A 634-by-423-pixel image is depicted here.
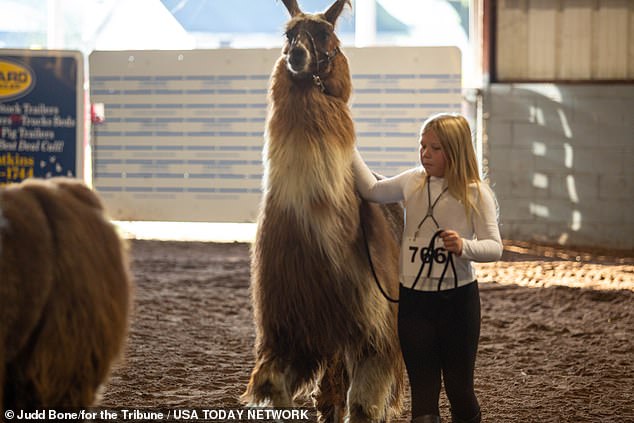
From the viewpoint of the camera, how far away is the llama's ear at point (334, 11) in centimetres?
331

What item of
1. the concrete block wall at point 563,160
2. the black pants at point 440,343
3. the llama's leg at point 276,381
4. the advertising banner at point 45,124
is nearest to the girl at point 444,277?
the black pants at point 440,343

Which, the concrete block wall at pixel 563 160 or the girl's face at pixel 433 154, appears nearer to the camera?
the girl's face at pixel 433 154

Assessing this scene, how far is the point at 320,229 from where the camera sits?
299 centimetres

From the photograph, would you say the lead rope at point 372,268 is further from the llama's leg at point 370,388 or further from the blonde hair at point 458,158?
the blonde hair at point 458,158

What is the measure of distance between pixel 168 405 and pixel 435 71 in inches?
310

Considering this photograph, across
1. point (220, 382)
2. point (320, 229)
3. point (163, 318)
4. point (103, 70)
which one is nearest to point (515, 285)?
point (163, 318)

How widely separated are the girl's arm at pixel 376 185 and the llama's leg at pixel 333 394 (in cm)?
64

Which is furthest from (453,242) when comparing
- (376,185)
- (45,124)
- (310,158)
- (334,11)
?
(45,124)

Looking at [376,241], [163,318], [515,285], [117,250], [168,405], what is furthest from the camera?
[515,285]

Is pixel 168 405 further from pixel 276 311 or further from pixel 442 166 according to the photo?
pixel 442 166

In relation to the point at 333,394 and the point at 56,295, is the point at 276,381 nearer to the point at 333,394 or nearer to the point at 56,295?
the point at 333,394

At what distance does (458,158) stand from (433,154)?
0.29ft

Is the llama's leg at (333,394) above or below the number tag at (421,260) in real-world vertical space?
below

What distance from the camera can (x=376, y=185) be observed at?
3.16m
